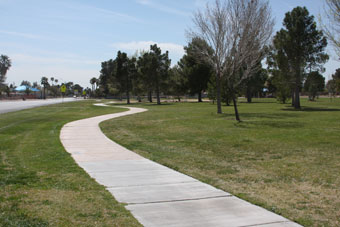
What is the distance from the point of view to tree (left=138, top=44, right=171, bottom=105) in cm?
5725

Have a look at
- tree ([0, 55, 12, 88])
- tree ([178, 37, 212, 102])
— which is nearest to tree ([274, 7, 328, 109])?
tree ([178, 37, 212, 102])

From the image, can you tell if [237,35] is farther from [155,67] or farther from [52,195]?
[155,67]

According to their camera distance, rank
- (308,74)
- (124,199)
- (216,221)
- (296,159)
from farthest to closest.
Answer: (308,74)
(296,159)
(124,199)
(216,221)

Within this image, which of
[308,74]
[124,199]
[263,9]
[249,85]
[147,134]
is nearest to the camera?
[124,199]

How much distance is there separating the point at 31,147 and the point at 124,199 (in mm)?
6292

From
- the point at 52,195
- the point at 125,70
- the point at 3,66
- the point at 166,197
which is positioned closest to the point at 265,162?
the point at 166,197

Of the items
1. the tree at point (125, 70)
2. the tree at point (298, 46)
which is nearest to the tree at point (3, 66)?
the tree at point (125, 70)

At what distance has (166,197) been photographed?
18.7ft

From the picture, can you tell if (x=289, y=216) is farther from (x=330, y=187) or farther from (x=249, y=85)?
(x=249, y=85)

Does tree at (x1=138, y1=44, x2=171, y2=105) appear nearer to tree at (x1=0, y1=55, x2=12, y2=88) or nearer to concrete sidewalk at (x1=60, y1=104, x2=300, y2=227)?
concrete sidewalk at (x1=60, y1=104, x2=300, y2=227)

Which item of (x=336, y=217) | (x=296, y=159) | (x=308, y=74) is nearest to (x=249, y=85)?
(x=308, y=74)

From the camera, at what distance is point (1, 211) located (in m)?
4.90

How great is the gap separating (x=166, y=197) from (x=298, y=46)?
117ft

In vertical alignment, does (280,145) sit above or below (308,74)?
below
